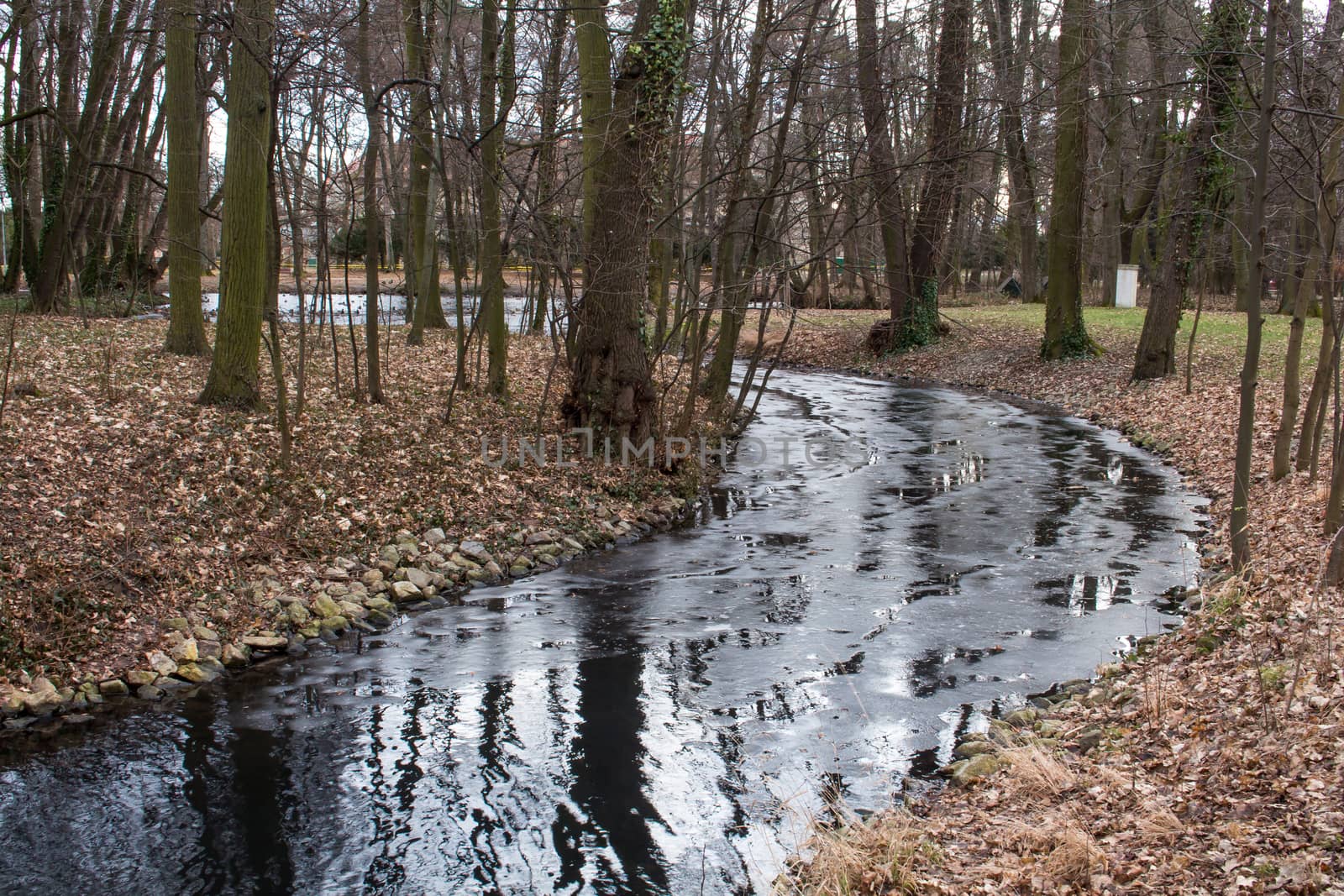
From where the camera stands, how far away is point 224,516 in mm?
9516

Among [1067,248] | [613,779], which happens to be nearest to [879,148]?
[1067,248]

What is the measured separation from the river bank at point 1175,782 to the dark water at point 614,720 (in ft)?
1.65

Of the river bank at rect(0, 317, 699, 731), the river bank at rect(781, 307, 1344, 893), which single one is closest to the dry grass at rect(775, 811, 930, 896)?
the river bank at rect(781, 307, 1344, 893)

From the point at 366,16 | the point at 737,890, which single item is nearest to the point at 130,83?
the point at 366,16

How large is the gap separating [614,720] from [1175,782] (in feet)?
11.5

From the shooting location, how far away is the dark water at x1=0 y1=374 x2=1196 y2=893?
5.45 meters

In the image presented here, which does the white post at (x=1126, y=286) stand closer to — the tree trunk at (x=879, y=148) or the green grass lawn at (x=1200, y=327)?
the green grass lawn at (x=1200, y=327)

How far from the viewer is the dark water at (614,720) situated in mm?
5449

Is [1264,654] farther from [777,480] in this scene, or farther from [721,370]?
[721,370]

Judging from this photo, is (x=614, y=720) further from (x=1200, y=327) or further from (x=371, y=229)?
(x=1200, y=327)

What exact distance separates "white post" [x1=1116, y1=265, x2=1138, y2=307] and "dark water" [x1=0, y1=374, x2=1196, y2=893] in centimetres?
2423

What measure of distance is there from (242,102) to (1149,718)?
10.3 metres

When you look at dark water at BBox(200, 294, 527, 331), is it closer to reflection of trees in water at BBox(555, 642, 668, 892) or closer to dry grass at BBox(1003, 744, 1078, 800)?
reflection of trees in water at BBox(555, 642, 668, 892)

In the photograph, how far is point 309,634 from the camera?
28.2ft
